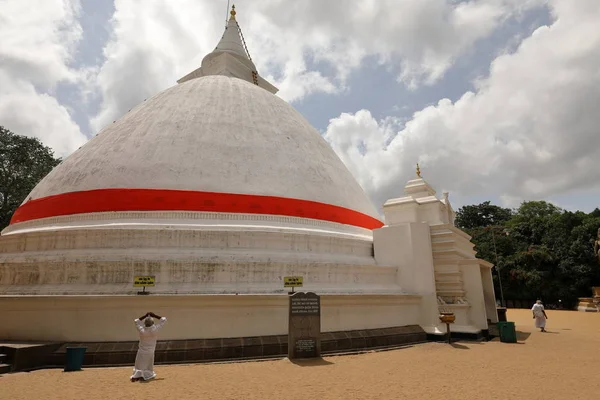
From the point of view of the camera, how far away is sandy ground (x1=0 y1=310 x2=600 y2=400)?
5.49m

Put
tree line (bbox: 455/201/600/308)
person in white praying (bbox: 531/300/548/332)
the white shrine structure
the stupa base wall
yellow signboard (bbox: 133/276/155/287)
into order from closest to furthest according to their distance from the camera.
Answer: the stupa base wall → yellow signboard (bbox: 133/276/155/287) → the white shrine structure → person in white praying (bbox: 531/300/548/332) → tree line (bbox: 455/201/600/308)

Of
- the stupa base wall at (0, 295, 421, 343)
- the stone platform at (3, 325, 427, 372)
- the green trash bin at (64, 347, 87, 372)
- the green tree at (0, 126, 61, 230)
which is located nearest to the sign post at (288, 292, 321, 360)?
the stone platform at (3, 325, 427, 372)

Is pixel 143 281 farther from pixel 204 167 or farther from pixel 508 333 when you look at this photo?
pixel 508 333

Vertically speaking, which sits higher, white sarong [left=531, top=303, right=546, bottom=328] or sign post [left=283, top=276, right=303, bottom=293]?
sign post [left=283, top=276, right=303, bottom=293]

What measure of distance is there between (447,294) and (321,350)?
4.93 meters

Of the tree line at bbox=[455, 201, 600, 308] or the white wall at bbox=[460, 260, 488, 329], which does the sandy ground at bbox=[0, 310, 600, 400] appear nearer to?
the white wall at bbox=[460, 260, 488, 329]

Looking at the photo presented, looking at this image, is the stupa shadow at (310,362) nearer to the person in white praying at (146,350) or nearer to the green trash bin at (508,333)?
the person in white praying at (146,350)

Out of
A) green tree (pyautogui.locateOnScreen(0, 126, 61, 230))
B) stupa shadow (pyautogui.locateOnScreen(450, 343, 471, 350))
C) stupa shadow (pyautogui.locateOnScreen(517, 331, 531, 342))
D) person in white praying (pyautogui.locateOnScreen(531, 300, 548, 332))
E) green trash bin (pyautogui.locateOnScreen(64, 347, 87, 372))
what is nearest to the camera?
green trash bin (pyautogui.locateOnScreen(64, 347, 87, 372))

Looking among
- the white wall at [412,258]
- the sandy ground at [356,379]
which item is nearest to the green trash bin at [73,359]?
the sandy ground at [356,379]

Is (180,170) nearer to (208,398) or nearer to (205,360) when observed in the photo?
(205,360)

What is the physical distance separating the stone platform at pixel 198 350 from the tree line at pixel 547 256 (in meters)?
25.2

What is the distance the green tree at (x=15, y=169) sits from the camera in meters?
22.2

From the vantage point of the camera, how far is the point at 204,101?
43.6 ft

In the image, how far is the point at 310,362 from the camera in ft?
25.5
